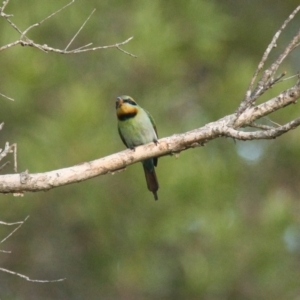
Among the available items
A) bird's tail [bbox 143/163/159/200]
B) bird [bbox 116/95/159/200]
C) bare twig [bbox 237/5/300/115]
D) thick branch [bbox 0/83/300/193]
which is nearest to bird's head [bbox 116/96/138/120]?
bird [bbox 116/95/159/200]

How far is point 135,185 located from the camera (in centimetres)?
750

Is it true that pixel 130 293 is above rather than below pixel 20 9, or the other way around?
below

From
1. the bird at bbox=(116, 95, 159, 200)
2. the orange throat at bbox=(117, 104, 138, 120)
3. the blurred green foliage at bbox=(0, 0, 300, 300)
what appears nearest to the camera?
the bird at bbox=(116, 95, 159, 200)

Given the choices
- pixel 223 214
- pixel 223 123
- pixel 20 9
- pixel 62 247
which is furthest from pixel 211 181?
pixel 223 123

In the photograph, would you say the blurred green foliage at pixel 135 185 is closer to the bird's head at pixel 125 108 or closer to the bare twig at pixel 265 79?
the bird's head at pixel 125 108

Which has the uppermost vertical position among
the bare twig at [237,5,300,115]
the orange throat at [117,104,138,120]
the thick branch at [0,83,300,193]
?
the orange throat at [117,104,138,120]

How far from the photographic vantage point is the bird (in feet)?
16.5

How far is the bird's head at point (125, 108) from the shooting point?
527cm

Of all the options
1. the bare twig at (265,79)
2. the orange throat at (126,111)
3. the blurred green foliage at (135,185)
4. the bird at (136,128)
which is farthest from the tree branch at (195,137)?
the blurred green foliage at (135,185)

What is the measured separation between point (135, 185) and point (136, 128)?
8.02 ft

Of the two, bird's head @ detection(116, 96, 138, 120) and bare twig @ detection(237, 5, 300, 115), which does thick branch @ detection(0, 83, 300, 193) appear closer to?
bare twig @ detection(237, 5, 300, 115)

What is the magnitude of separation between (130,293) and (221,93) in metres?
2.12

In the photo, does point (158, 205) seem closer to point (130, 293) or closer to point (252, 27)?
point (130, 293)

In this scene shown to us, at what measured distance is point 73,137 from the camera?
7.02 meters
